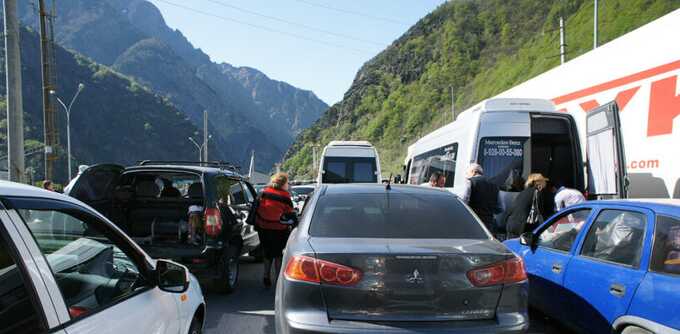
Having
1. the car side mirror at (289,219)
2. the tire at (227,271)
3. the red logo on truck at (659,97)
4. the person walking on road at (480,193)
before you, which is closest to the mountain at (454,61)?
the red logo on truck at (659,97)

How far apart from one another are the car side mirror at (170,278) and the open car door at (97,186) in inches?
152

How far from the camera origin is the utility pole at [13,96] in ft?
32.1

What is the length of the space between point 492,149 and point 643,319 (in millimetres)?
5619

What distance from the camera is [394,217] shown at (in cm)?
391

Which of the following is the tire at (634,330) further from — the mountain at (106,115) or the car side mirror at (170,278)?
the mountain at (106,115)

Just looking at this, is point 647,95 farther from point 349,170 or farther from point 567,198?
point 349,170

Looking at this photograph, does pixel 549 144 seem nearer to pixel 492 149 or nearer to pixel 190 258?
pixel 492 149

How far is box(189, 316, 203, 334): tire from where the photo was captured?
346 centimetres

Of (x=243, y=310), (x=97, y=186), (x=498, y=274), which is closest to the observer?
(x=498, y=274)

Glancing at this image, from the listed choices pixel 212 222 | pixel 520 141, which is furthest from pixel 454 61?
pixel 212 222

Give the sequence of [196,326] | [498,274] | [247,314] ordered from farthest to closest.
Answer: [247,314] → [196,326] → [498,274]

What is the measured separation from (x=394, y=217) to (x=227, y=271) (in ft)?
10.6

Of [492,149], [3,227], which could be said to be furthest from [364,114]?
[3,227]

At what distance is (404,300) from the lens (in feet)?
10.3
